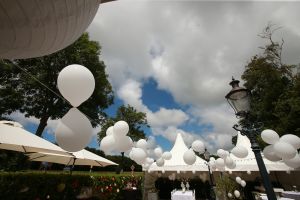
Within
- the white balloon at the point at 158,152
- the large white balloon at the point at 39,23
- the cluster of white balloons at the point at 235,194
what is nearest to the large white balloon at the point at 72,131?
the large white balloon at the point at 39,23

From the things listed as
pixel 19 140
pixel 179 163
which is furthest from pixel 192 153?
pixel 19 140

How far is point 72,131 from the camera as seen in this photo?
2.12 meters

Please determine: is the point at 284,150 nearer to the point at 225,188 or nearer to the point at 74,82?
the point at 74,82

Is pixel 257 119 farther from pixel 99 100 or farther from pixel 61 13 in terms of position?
pixel 99 100

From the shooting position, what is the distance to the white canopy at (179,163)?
12250 millimetres

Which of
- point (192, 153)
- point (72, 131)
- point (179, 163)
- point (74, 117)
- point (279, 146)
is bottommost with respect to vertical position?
point (72, 131)

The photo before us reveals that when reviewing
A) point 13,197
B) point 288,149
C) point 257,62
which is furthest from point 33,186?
point 257,62

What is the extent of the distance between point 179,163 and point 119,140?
971 centimetres

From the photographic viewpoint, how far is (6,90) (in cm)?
1631

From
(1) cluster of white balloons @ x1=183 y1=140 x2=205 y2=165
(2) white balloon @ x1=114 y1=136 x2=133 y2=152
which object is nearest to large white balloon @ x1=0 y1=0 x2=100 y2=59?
(2) white balloon @ x1=114 y1=136 x2=133 y2=152

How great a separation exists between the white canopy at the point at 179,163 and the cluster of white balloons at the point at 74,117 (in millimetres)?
10837

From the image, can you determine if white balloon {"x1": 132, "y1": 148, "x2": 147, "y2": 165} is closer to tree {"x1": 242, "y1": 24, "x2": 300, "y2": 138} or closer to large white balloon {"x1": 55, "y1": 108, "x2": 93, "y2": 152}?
large white balloon {"x1": 55, "y1": 108, "x2": 93, "y2": 152}

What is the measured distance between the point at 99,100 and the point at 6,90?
779 cm

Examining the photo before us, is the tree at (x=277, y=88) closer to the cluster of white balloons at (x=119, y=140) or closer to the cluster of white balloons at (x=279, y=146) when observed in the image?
the cluster of white balloons at (x=279, y=146)
